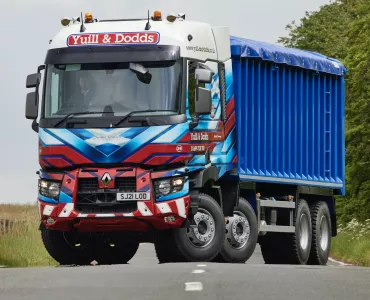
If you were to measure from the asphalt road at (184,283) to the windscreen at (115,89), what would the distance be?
375cm

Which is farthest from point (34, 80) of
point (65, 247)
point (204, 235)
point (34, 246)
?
point (34, 246)

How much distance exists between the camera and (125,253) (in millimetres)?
23859

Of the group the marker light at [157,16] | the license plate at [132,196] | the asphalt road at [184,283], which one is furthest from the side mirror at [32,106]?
the asphalt road at [184,283]

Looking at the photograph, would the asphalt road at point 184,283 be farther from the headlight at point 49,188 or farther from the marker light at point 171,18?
the marker light at point 171,18

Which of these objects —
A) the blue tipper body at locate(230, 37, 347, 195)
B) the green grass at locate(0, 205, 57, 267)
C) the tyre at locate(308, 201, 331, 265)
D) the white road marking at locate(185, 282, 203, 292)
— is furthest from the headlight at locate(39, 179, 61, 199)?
the tyre at locate(308, 201, 331, 265)

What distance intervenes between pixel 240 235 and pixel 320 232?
4.61 m

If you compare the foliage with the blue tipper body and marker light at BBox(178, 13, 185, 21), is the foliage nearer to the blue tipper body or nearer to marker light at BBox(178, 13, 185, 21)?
the blue tipper body

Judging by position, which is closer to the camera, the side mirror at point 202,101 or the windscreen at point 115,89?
the side mirror at point 202,101

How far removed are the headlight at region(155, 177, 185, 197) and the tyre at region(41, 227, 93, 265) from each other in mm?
2322

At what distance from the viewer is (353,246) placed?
120 feet

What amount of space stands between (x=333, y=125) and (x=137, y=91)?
7.58 metres

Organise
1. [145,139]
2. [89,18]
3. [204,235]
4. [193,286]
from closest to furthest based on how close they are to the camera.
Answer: [193,286] → [145,139] → [204,235] → [89,18]

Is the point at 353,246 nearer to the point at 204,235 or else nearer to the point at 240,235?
the point at 240,235

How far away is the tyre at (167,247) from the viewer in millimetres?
20812
